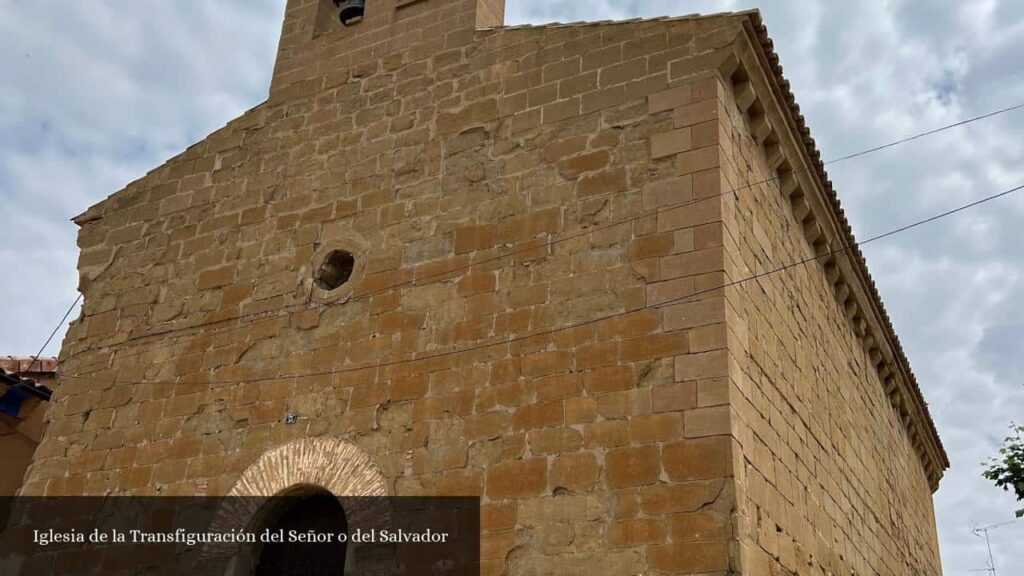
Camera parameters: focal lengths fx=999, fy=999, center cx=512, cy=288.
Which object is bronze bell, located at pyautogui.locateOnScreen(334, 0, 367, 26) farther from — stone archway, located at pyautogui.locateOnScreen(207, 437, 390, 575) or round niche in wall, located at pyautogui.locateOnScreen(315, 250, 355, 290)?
stone archway, located at pyautogui.locateOnScreen(207, 437, 390, 575)

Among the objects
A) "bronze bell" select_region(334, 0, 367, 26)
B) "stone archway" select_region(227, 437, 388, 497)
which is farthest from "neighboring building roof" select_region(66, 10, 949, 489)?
"stone archway" select_region(227, 437, 388, 497)

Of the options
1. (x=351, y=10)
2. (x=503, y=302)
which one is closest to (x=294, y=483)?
(x=503, y=302)

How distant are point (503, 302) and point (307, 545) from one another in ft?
6.72

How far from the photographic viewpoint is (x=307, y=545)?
6523mm

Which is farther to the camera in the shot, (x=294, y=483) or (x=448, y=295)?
(x=448, y=295)

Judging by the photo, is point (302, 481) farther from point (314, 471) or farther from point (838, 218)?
point (838, 218)

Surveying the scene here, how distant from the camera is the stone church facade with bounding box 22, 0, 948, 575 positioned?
18.4ft

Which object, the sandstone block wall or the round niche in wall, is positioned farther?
the round niche in wall

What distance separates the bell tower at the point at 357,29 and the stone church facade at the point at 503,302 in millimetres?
27

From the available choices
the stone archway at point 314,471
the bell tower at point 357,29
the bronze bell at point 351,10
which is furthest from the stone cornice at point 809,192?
the bronze bell at point 351,10

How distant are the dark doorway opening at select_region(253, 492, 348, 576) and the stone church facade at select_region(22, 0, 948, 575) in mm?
263

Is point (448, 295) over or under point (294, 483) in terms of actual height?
A: over

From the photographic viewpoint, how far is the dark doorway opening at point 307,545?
21.0 ft

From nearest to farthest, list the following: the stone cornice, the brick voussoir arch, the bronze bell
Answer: the brick voussoir arch → the stone cornice → the bronze bell
